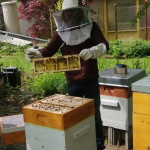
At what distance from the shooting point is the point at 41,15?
33.0 feet

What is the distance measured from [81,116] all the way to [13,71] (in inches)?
123

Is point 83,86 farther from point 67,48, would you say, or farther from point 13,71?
point 13,71

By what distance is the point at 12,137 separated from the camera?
2.90 metres

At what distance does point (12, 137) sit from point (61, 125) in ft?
3.19

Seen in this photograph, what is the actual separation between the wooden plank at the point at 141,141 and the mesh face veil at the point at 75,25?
1074 mm

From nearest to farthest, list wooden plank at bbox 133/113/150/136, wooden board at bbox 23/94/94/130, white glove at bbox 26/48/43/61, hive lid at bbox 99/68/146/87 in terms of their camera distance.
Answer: wooden board at bbox 23/94/94/130
wooden plank at bbox 133/113/150/136
white glove at bbox 26/48/43/61
hive lid at bbox 99/68/146/87

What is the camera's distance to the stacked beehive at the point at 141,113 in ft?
8.30

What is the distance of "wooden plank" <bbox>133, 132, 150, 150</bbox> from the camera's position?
2.66 m

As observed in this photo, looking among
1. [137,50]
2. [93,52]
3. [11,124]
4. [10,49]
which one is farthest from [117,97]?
[10,49]

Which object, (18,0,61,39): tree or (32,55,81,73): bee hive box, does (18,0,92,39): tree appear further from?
(32,55,81,73): bee hive box

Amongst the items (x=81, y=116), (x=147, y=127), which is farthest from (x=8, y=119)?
(x=147, y=127)

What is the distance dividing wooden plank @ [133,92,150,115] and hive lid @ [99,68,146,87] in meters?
0.53

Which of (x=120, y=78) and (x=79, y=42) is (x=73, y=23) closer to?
(x=79, y=42)

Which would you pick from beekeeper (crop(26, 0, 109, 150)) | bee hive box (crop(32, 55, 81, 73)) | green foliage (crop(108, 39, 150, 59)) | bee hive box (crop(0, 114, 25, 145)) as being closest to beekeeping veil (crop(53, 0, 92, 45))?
beekeeper (crop(26, 0, 109, 150))
